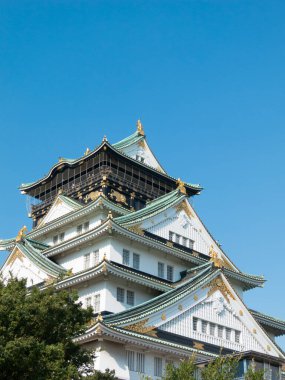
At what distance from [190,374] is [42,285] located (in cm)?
2096

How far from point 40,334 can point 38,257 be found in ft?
67.3

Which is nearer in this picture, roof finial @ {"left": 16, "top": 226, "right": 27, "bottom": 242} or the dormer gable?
roof finial @ {"left": 16, "top": 226, "right": 27, "bottom": 242}

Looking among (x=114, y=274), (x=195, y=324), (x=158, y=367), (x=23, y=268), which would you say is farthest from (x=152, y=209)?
(x=158, y=367)

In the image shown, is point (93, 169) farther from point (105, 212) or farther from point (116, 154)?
point (105, 212)

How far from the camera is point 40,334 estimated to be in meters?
25.6

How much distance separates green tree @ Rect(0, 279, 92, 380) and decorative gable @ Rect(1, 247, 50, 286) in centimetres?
1734

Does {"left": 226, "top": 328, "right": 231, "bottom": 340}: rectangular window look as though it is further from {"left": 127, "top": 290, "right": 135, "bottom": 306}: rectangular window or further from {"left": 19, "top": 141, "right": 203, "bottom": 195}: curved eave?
{"left": 19, "top": 141, "right": 203, "bottom": 195}: curved eave

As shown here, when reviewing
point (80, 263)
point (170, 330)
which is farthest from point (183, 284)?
point (80, 263)

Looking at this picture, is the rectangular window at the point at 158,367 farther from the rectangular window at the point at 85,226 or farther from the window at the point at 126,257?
the rectangular window at the point at 85,226

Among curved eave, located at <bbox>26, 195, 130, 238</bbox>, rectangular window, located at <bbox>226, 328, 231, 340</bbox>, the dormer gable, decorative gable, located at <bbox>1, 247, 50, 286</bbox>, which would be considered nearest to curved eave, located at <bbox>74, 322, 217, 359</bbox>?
rectangular window, located at <bbox>226, 328, 231, 340</bbox>

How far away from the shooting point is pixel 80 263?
147ft

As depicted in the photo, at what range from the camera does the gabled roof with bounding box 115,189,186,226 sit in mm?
44000

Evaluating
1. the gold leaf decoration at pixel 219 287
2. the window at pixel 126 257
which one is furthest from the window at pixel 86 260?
the gold leaf decoration at pixel 219 287

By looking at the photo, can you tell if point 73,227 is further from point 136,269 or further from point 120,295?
point 120,295
